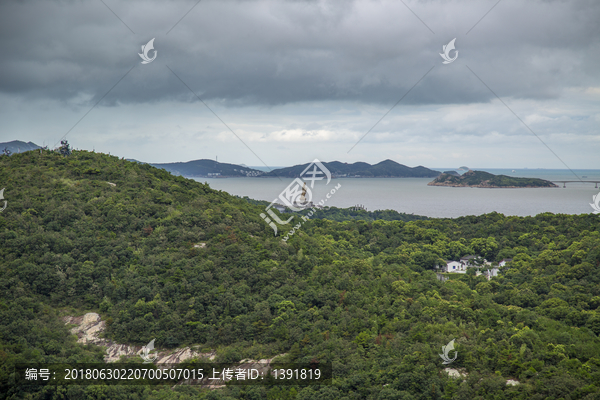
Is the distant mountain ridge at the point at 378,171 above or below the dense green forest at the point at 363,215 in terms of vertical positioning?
above

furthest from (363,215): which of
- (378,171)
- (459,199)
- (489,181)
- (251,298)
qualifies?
(378,171)

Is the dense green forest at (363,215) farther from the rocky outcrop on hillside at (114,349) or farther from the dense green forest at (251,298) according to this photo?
the rocky outcrop on hillside at (114,349)

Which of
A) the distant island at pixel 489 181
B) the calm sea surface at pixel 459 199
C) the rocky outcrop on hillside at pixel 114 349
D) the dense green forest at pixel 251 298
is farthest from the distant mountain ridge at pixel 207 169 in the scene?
the rocky outcrop on hillside at pixel 114 349

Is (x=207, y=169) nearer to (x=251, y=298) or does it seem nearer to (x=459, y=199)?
(x=459, y=199)

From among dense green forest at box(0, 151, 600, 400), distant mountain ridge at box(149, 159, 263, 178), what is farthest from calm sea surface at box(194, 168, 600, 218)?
dense green forest at box(0, 151, 600, 400)

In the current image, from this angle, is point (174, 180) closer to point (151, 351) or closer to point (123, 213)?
point (123, 213)

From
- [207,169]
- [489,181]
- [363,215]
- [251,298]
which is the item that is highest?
[207,169]
